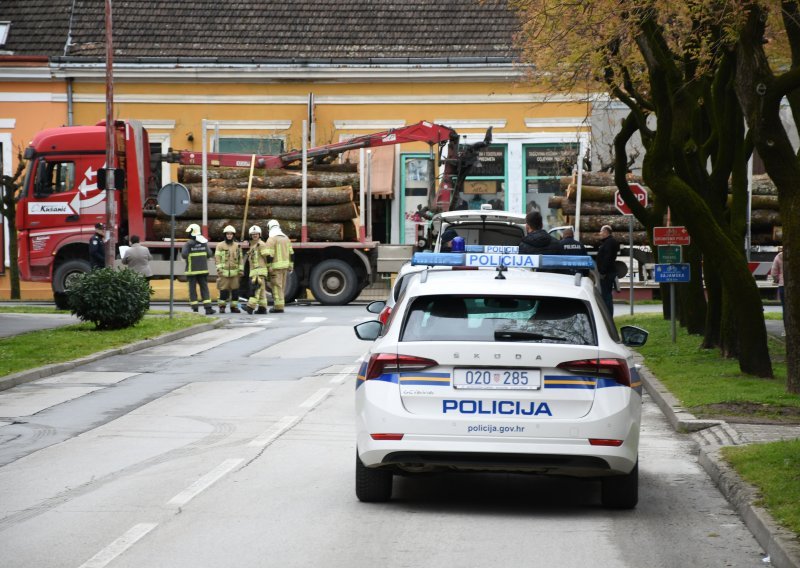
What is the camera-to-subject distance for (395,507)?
888 cm

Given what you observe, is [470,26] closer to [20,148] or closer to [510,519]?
[20,148]

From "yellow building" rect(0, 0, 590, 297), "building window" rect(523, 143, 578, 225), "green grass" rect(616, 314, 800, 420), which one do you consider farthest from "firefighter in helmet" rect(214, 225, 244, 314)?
"building window" rect(523, 143, 578, 225)

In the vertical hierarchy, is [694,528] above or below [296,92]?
below

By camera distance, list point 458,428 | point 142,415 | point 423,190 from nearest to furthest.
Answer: point 458,428 < point 142,415 < point 423,190

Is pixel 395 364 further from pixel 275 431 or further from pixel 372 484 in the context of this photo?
pixel 275 431

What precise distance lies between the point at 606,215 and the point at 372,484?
2652 cm

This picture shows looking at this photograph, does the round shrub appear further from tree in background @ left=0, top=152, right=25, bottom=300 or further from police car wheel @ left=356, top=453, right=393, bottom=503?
police car wheel @ left=356, top=453, right=393, bottom=503

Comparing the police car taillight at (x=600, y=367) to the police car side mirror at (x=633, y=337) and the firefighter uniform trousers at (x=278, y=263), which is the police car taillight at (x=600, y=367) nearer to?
the police car side mirror at (x=633, y=337)

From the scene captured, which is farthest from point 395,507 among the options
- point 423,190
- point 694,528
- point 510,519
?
point 423,190

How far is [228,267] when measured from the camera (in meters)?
30.8

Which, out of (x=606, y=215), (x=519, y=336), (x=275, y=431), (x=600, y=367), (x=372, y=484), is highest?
(x=606, y=215)

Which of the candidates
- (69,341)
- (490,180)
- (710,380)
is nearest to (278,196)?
(490,180)

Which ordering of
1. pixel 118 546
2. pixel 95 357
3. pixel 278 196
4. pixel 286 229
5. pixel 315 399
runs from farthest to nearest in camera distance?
pixel 278 196, pixel 286 229, pixel 95 357, pixel 315 399, pixel 118 546

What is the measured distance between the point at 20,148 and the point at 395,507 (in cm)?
3388
